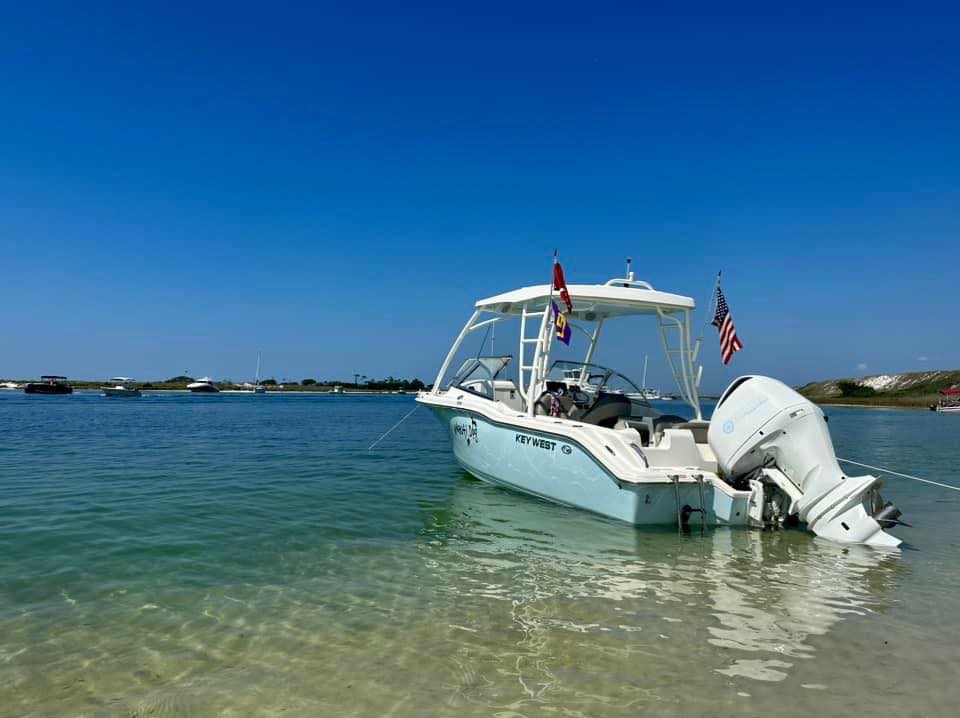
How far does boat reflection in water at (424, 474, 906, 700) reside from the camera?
189 inches

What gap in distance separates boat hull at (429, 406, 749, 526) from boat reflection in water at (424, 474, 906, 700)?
1.02ft

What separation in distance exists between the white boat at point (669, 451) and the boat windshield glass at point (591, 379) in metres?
1.40

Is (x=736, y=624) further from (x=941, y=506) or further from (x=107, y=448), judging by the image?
(x=107, y=448)

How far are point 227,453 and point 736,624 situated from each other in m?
17.6

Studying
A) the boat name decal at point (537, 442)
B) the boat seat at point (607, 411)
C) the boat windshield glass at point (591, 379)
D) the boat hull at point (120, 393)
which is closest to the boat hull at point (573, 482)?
the boat name decal at point (537, 442)

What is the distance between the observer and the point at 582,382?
568 inches

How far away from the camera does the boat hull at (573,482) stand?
8.98 metres

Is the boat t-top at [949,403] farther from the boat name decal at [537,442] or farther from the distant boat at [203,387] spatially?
the distant boat at [203,387]

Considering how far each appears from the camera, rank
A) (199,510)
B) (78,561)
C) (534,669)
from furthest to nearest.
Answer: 1. (199,510)
2. (78,561)
3. (534,669)

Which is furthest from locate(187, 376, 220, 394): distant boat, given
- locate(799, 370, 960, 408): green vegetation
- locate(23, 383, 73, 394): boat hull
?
locate(799, 370, 960, 408): green vegetation

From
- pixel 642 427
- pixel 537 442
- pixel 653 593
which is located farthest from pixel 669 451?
pixel 653 593

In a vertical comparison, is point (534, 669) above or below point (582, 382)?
below

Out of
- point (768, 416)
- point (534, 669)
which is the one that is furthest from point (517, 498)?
point (534, 669)

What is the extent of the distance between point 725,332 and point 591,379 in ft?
12.7
